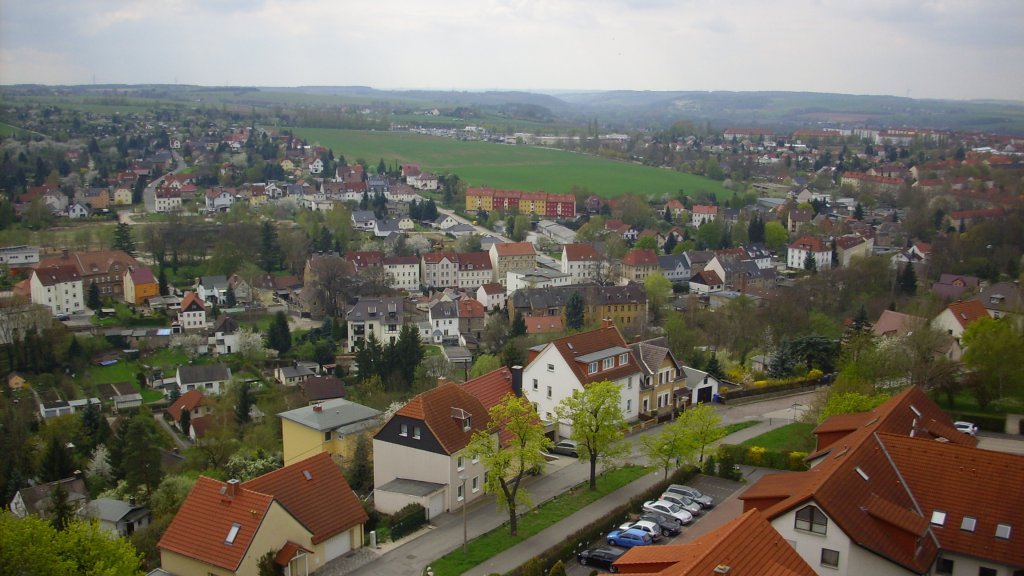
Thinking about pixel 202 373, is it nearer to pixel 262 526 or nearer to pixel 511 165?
pixel 262 526

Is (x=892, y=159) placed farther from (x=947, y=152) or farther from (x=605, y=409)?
(x=605, y=409)

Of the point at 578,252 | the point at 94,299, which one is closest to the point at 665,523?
the point at 94,299

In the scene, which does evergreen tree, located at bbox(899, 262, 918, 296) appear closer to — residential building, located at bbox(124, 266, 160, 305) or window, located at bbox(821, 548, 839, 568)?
window, located at bbox(821, 548, 839, 568)

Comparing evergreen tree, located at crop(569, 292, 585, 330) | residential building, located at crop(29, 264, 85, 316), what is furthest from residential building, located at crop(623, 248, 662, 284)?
residential building, located at crop(29, 264, 85, 316)

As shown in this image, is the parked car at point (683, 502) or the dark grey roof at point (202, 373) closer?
the parked car at point (683, 502)

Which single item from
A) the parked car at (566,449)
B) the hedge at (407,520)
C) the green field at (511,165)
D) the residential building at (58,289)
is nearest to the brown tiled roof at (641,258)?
the green field at (511,165)

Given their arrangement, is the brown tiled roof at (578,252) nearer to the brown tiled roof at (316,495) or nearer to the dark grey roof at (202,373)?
the dark grey roof at (202,373)
